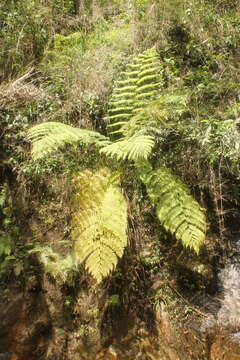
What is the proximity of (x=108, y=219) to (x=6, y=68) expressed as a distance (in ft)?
8.18

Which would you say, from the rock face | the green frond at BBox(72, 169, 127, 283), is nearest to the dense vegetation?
the green frond at BBox(72, 169, 127, 283)

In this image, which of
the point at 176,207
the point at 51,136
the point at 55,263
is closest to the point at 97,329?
the point at 55,263

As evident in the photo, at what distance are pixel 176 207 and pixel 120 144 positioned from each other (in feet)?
2.49

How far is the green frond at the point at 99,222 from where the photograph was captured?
2133mm

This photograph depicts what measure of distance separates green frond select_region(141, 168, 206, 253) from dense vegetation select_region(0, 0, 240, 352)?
0.01 m

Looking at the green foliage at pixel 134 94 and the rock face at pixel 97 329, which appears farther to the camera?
the green foliage at pixel 134 94

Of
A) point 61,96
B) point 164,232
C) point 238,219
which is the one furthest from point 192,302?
point 61,96

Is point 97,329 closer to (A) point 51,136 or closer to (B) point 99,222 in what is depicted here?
(B) point 99,222

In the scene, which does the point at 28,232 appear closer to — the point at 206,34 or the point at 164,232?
the point at 164,232

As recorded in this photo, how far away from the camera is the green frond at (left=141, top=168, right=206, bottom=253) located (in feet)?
7.22

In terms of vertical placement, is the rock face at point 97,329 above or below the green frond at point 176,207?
below

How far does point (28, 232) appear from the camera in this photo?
2.76 m

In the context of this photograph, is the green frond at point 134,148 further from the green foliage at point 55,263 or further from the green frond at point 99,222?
the green foliage at point 55,263

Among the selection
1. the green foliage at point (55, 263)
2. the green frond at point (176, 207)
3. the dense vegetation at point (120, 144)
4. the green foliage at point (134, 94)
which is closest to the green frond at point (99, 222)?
the dense vegetation at point (120, 144)
